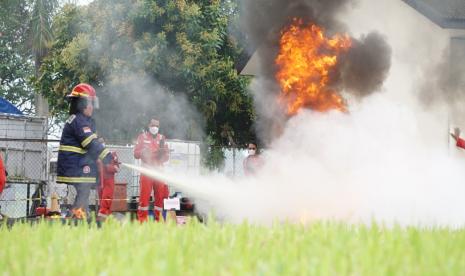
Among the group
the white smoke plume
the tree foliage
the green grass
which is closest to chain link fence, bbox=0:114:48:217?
the tree foliage

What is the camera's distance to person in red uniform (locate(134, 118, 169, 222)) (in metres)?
13.8

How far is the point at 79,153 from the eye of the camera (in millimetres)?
10602

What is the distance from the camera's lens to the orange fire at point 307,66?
1266 cm

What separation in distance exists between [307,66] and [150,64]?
34.0 feet

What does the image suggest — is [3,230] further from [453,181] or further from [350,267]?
[453,181]

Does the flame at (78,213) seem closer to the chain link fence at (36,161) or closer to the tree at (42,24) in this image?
the chain link fence at (36,161)

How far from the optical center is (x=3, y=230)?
20.3ft

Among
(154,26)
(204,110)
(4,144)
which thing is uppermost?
(154,26)

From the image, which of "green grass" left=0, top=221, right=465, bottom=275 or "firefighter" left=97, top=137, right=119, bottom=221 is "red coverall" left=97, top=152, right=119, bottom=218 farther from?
"green grass" left=0, top=221, right=465, bottom=275

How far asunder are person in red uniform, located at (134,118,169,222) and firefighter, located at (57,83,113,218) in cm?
310

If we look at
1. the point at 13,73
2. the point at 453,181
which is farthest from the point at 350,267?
the point at 13,73

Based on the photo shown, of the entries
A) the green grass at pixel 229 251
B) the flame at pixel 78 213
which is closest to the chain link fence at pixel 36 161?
the flame at pixel 78 213

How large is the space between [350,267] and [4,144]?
1551cm

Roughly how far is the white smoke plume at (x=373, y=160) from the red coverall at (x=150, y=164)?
0.64 m
